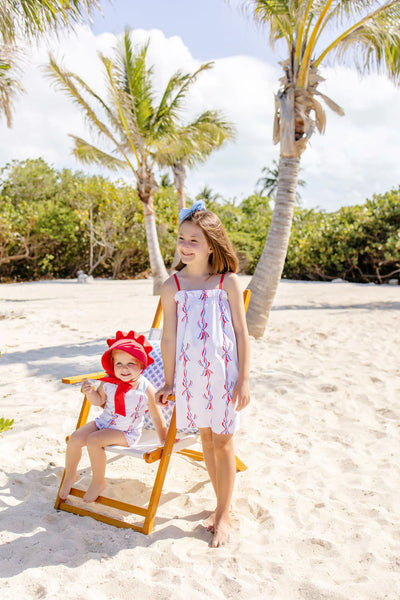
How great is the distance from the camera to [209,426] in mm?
2383

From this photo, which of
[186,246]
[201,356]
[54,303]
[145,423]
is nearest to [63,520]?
[145,423]

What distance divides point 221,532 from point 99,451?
0.70m

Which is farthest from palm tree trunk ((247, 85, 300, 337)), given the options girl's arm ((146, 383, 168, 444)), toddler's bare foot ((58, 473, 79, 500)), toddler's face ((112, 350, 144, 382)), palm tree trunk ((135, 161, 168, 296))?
palm tree trunk ((135, 161, 168, 296))

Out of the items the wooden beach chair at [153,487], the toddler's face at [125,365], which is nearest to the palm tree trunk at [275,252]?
the wooden beach chair at [153,487]

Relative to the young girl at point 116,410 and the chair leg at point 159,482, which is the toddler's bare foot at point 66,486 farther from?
the chair leg at point 159,482

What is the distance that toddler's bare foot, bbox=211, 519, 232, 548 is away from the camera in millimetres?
2301

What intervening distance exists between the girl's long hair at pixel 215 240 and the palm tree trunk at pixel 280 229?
444 cm

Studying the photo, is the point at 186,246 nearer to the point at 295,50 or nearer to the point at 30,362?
the point at 30,362

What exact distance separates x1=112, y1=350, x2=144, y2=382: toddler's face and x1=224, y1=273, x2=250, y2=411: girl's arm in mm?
534

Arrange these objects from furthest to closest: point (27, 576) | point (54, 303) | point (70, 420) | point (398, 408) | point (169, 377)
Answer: point (54, 303) < point (398, 408) < point (70, 420) < point (169, 377) < point (27, 576)

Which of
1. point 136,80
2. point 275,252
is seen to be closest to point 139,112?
point 136,80

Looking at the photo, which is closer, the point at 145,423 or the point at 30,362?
the point at 145,423

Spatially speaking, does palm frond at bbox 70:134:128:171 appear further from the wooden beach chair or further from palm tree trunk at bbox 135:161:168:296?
the wooden beach chair

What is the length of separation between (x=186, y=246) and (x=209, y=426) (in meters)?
0.86
